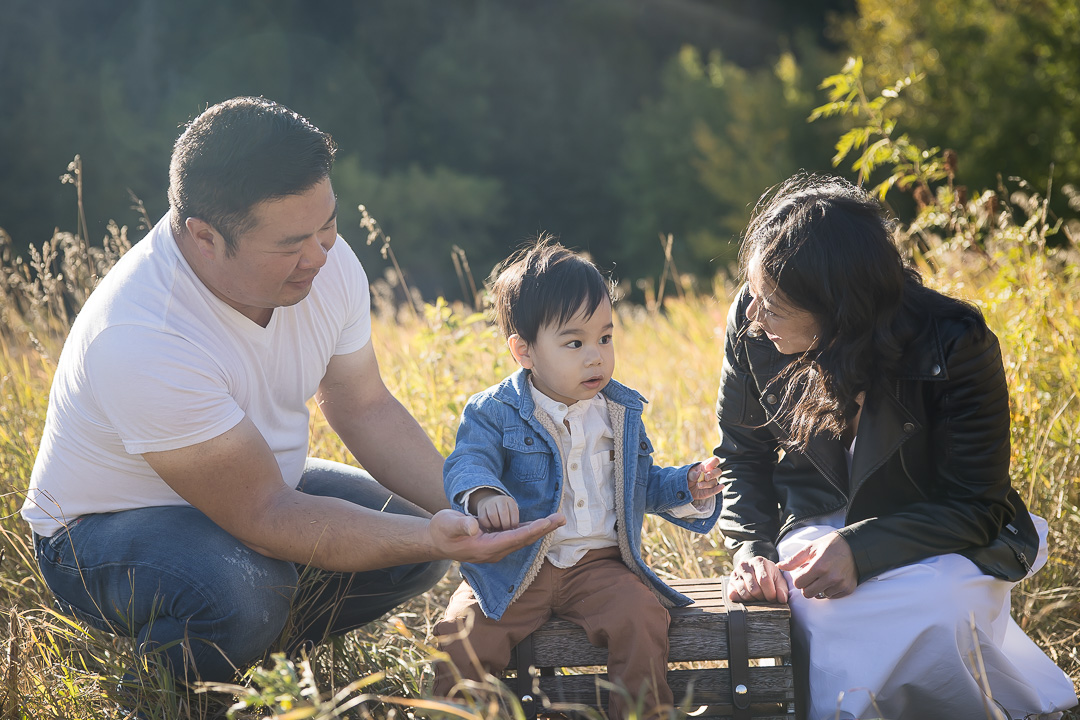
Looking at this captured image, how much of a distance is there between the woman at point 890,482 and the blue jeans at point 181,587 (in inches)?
47.9

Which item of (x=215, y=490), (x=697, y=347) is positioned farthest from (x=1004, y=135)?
(x=215, y=490)

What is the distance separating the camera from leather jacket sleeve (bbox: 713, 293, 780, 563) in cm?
249

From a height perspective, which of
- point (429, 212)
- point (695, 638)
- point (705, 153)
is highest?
point (705, 153)

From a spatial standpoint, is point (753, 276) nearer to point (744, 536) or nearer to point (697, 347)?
point (744, 536)

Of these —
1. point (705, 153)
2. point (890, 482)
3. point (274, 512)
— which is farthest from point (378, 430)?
point (705, 153)

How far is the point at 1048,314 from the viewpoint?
3.55 m

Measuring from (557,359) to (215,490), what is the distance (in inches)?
35.8

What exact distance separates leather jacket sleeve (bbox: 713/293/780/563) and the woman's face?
0.85 ft

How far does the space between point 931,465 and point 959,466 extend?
92 millimetres

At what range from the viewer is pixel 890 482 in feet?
7.55

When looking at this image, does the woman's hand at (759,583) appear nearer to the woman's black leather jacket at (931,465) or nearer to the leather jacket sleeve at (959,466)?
the woman's black leather jacket at (931,465)

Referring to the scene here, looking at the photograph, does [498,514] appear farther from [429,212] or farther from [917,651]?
[429,212]

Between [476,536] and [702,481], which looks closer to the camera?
[476,536]

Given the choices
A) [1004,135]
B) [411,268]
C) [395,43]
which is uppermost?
[395,43]
